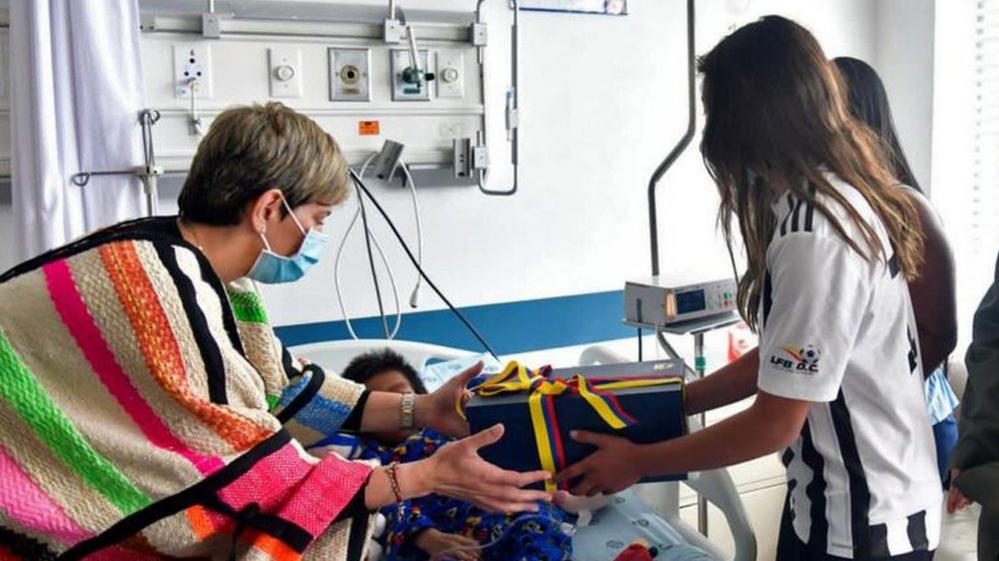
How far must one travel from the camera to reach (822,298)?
1.23 meters

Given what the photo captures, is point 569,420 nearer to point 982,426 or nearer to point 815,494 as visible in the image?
point 815,494

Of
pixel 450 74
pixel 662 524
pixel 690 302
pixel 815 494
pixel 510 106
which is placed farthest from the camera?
pixel 510 106

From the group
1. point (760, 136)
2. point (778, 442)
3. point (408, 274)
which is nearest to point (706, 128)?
point (760, 136)

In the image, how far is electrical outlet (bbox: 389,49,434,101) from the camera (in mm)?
2699

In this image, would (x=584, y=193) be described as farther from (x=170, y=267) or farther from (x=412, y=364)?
(x=170, y=267)

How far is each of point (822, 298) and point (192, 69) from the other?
189 cm

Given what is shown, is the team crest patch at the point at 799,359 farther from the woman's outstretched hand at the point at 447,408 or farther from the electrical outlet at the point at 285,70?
the electrical outlet at the point at 285,70

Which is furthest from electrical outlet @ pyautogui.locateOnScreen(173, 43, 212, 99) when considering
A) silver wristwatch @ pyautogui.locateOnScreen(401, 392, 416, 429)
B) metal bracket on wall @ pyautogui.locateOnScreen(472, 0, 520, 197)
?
silver wristwatch @ pyautogui.locateOnScreen(401, 392, 416, 429)

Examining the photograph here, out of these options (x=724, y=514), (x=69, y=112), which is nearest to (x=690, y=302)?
(x=724, y=514)

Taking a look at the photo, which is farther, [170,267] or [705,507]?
[705,507]

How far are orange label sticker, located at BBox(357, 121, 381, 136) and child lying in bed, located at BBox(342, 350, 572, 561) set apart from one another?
72 centimetres

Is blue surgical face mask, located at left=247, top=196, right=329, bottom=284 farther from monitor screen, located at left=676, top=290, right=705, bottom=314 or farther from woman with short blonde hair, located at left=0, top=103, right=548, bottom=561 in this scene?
monitor screen, located at left=676, top=290, right=705, bottom=314

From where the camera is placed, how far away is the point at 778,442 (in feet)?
4.36

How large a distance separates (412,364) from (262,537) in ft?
4.44
